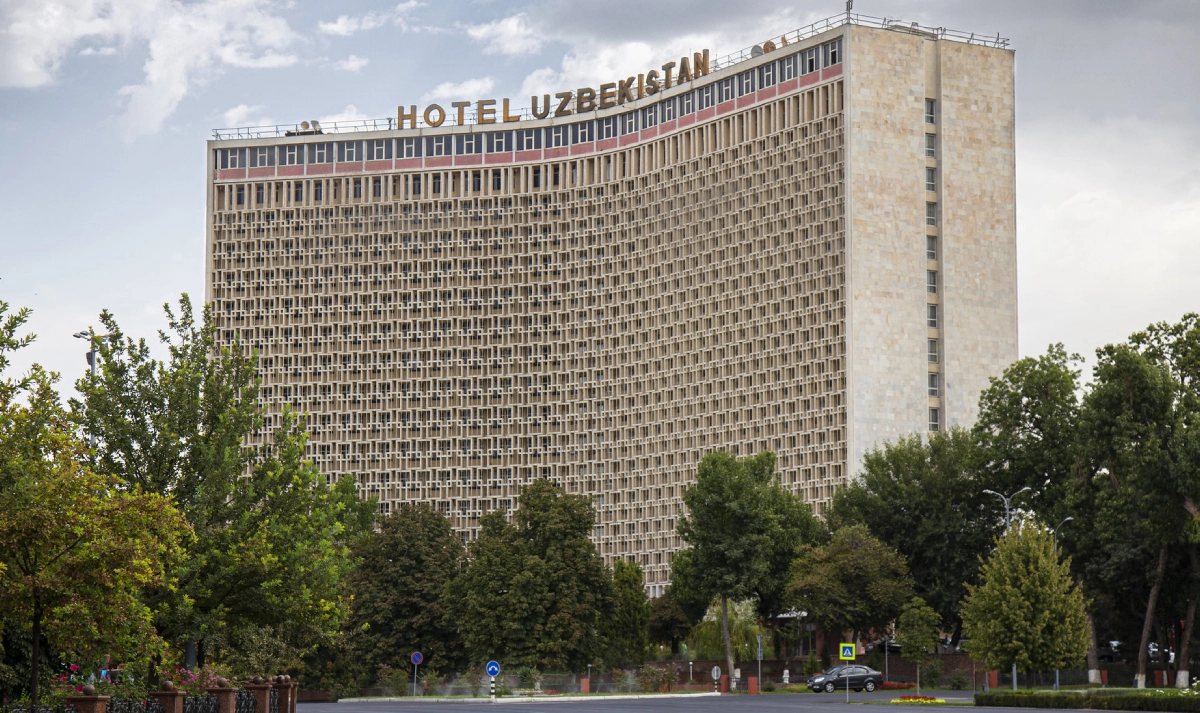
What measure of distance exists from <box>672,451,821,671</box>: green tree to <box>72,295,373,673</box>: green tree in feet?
184

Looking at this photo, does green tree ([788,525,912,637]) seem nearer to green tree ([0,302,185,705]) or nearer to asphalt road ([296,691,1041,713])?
asphalt road ([296,691,1041,713])

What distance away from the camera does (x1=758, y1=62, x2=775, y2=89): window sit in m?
142

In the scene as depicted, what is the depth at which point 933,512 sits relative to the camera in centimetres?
10762

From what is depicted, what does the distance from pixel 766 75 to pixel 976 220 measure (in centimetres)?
2270

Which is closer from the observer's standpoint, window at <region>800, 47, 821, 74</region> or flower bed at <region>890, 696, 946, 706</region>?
flower bed at <region>890, 696, 946, 706</region>

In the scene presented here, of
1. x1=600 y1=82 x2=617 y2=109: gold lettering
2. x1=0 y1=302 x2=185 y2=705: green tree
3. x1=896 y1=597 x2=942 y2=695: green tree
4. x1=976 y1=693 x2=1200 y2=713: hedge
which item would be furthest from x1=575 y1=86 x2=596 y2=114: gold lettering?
x1=0 y1=302 x2=185 y2=705: green tree

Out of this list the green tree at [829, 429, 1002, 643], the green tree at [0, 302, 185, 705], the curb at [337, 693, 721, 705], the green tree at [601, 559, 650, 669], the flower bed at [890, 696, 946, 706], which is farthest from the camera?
the green tree at [601, 559, 650, 669]

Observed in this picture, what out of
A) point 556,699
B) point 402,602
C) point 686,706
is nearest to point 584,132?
point 402,602

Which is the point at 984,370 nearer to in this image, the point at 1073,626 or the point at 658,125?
the point at 658,125

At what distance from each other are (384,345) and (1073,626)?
325 ft

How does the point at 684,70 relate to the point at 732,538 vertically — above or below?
above

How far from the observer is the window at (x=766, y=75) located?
467 feet

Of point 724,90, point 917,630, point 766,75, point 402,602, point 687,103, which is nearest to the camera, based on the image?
point 917,630

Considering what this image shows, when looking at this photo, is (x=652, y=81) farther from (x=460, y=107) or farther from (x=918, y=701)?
(x=918, y=701)
